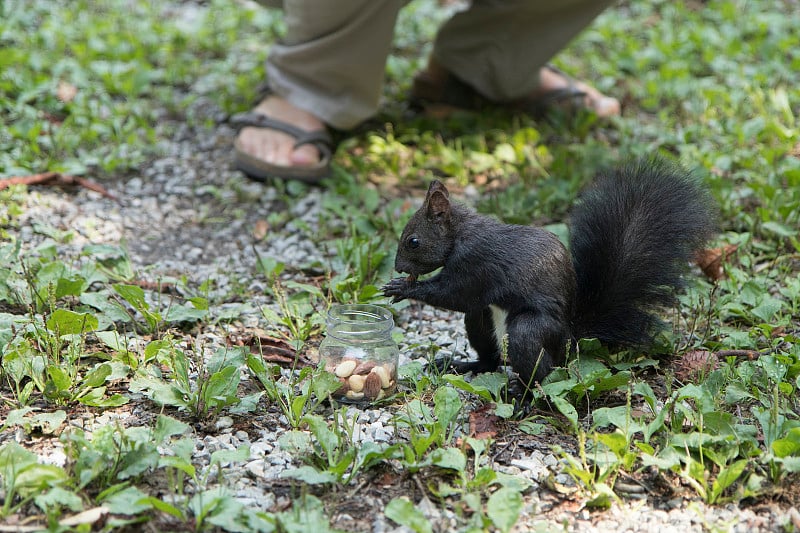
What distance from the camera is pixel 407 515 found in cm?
171

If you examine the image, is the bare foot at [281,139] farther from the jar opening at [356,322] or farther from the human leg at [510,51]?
the jar opening at [356,322]

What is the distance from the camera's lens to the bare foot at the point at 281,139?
3.63 metres

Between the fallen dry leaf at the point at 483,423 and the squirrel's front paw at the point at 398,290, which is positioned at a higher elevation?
the squirrel's front paw at the point at 398,290

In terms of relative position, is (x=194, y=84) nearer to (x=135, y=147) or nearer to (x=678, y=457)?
(x=135, y=147)

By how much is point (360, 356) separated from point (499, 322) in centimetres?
36

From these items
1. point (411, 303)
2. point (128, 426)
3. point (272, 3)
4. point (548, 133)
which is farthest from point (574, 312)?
point (272, 3)

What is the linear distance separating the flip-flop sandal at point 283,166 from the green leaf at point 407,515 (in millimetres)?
2078

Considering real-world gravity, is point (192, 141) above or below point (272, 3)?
below

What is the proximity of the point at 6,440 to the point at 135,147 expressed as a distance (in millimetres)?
2176

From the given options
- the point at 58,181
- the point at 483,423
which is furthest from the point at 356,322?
the point at 58,181

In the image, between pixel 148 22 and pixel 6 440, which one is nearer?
pixel 6 440

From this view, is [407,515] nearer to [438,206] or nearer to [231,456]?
[231,456]

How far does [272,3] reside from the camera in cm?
385

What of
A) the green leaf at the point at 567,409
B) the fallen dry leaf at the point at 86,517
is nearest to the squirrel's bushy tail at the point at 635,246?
the green leaf at the point at 567,409
